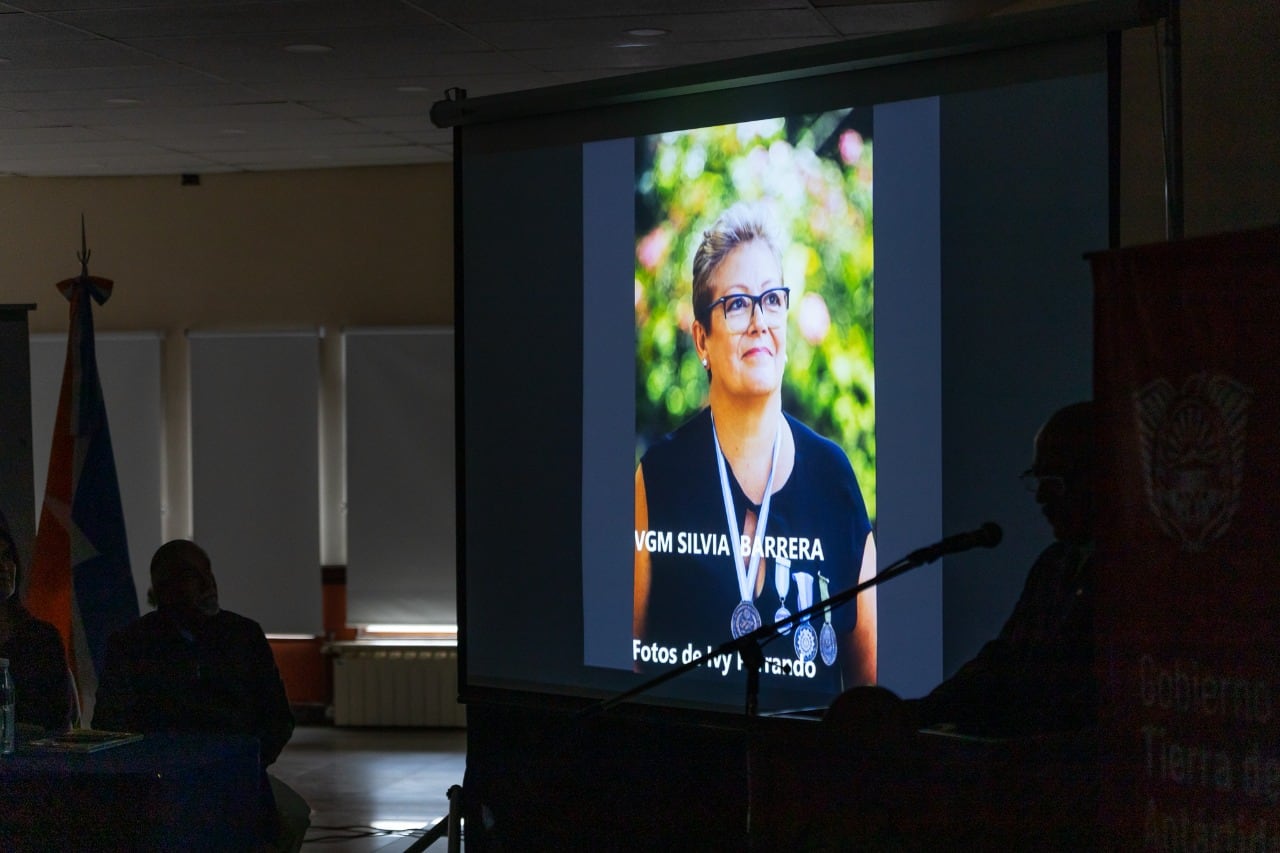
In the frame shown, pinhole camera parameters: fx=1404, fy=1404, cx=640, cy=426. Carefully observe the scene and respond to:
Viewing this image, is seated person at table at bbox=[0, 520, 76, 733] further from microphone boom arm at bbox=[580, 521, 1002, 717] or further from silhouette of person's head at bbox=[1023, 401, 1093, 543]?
silhouette of person's head at bbox=[1023, 401, 1093, 543]

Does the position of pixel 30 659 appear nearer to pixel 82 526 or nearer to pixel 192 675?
pixel 192 675

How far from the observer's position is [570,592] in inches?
169

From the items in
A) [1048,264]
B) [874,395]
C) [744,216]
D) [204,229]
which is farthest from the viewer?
[204,229]

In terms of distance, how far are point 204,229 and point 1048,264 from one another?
6.48 meters

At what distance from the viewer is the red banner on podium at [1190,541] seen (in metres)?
2.55

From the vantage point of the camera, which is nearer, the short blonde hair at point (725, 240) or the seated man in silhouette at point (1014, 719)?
the seated man in silhouette at point (1014, 719)

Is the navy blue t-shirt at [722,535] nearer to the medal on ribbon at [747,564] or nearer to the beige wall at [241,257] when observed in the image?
the medal on ribbon at [747,564]

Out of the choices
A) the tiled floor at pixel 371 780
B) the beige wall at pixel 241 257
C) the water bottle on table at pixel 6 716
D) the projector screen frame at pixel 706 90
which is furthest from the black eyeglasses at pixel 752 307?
the beige wall at pixel 241 257

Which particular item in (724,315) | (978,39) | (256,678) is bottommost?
(256,678)

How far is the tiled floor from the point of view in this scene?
19.6ft

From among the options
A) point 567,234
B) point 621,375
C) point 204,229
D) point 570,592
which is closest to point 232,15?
point 567,234

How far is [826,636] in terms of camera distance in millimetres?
A: 3760

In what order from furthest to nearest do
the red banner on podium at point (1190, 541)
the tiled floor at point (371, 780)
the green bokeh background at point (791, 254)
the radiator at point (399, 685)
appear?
the radiator at point (399, 685) → the tiled floor at point (371, 780) → the green bokeh background at point (791, 254) → the red banner on podium at point (1190, 541)

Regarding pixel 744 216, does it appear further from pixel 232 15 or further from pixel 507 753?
pixel 232 15
